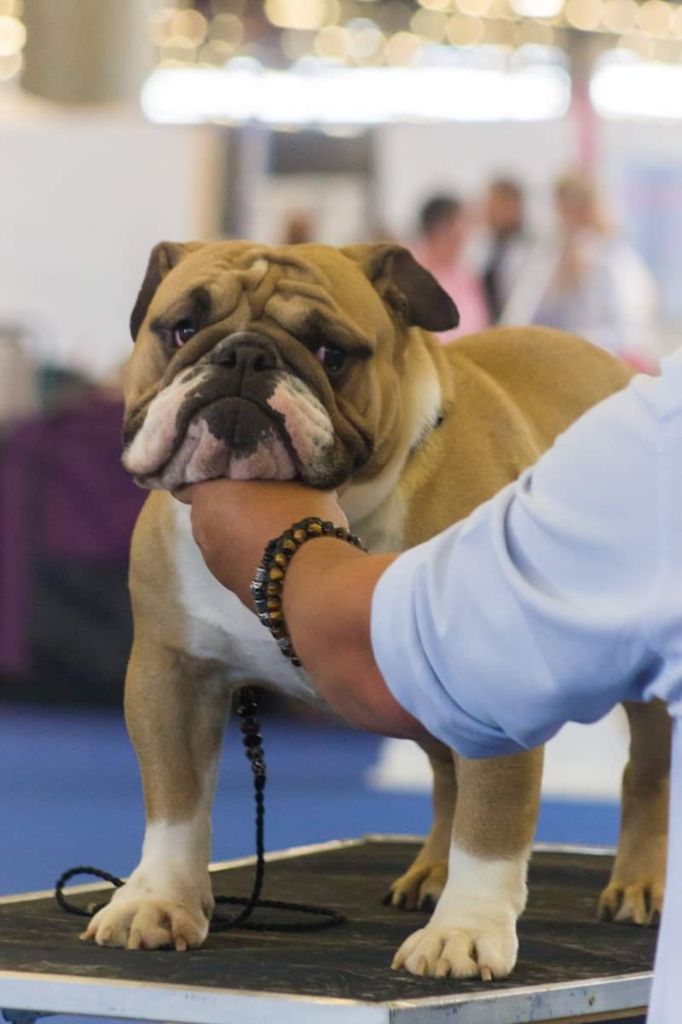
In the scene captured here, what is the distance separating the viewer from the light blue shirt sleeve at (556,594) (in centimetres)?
95

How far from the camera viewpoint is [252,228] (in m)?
9.09

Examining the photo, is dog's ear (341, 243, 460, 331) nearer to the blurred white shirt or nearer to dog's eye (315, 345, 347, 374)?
dog's eye (315, 345, 347, 374)

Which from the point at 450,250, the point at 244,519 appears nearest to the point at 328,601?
the point at 244,519

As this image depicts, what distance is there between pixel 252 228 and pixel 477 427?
23.5 ft

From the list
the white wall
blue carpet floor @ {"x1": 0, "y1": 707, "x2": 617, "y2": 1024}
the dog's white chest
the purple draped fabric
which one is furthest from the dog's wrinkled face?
the white wall

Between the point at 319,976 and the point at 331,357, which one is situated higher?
the point at 331,357

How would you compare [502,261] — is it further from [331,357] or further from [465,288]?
[331,357]

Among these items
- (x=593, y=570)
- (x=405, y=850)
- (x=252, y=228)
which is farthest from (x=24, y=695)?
(x=593, y=570)

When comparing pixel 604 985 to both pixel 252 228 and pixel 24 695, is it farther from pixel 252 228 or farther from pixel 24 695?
pixel 252 228

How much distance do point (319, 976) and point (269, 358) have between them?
2.08ft

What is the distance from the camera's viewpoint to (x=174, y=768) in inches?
75.7

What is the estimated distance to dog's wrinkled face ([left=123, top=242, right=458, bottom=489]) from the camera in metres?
1.69

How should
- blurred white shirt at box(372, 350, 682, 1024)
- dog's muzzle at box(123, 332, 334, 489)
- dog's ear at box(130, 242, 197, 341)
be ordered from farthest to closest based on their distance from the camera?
dog's ear at box(130, 242, 197, 341) < dog's muzzle at box(123, 332, 334, 489) < blurred white shirt at box(372, 350, 682, 1024)

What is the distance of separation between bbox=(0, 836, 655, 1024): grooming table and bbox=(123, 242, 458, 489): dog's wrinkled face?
1.51 feet
